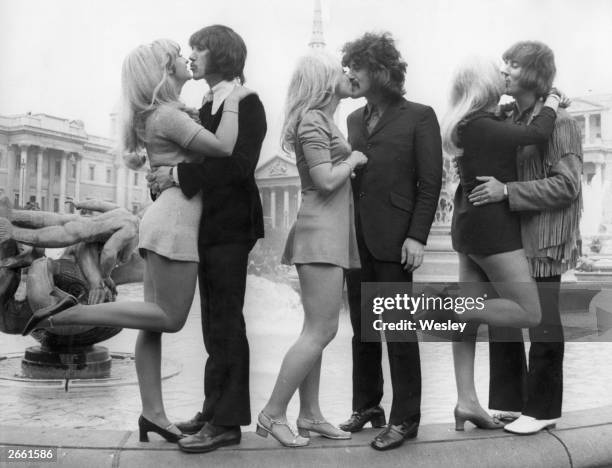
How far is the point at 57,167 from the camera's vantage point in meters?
6.45

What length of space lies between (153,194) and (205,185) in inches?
7.8

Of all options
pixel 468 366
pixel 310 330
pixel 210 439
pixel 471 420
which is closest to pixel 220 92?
pixel 310 330

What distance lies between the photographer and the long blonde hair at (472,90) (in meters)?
2.51

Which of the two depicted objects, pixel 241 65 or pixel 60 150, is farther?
pixel 60 150

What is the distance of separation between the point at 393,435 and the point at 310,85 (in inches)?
39.5

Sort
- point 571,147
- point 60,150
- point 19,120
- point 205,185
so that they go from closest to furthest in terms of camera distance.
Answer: point 205,185
point 571,147
point 19,120
point 60,150

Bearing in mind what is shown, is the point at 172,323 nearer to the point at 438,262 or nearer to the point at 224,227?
the point at 224,227

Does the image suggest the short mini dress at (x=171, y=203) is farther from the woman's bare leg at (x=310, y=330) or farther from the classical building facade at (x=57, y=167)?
the classical building facade at (x=57, y=167)

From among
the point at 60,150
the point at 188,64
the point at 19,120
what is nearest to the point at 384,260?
the point at 188,64

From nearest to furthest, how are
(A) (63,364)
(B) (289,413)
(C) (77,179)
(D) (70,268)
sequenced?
(B) (289,413) < (D) (70,268) < (A) (63,364) < (C) (77,179)

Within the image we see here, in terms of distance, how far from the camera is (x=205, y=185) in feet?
7.27

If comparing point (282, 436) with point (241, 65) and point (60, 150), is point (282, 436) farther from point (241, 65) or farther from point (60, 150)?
point (60, 150)

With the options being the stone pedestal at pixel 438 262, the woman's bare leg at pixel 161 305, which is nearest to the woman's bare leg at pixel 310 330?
the woman's bare leg at pixel 161 305

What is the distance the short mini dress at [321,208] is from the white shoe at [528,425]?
2.31ft
